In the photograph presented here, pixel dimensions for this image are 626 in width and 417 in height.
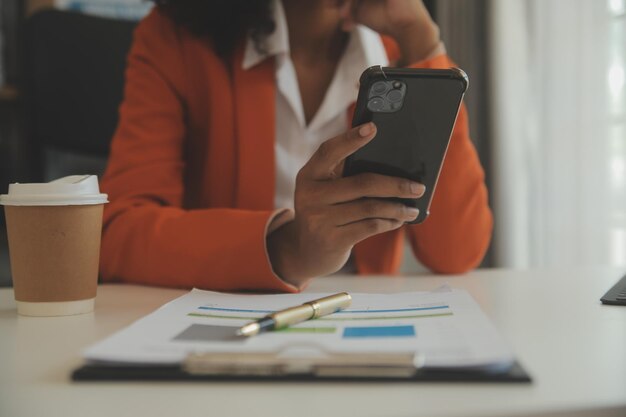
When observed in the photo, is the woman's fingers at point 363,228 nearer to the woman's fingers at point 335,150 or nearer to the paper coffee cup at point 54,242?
the woman's fingers at point 335,150

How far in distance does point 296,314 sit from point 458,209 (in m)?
0.58

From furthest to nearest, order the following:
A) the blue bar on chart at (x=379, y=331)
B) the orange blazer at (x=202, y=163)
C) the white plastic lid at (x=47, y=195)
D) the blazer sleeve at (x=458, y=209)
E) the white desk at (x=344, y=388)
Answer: the blazer sleeve at (x=458, y=209)
the orange blazer at (x=202, y=163)
the white plastic lid at (x=47, y=195)
the blue bar on chart at (x=379, y=331)
the white desk at (x=344, y=388)

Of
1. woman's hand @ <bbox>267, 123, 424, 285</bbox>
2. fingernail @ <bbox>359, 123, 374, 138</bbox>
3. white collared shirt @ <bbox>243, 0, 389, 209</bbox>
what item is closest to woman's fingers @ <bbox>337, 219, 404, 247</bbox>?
woman's hand @ <bbox>267, 123, 424, 285</bbox>

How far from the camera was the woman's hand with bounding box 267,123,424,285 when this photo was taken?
65 cm

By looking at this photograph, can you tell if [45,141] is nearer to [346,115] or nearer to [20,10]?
[346,115]

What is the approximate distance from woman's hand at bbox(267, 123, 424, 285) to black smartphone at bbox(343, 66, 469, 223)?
14 mm

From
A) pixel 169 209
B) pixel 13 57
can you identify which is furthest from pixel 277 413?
pixel 13 57

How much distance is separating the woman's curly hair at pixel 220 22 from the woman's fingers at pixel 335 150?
451mm

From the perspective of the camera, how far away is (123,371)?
380 mm

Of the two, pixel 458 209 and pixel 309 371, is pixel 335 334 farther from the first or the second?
pixel 458 209

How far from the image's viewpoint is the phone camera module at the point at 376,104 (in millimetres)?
588

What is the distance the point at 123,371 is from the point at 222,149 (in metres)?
0.71

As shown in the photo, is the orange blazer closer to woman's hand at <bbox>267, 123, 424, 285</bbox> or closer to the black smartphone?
woman's hand at <bbox>267, 123, 424, 285</bbox>

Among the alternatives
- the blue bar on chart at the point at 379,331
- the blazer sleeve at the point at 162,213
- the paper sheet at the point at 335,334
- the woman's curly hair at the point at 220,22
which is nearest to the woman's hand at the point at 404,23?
the woman's curly hair at the point at 220,22
